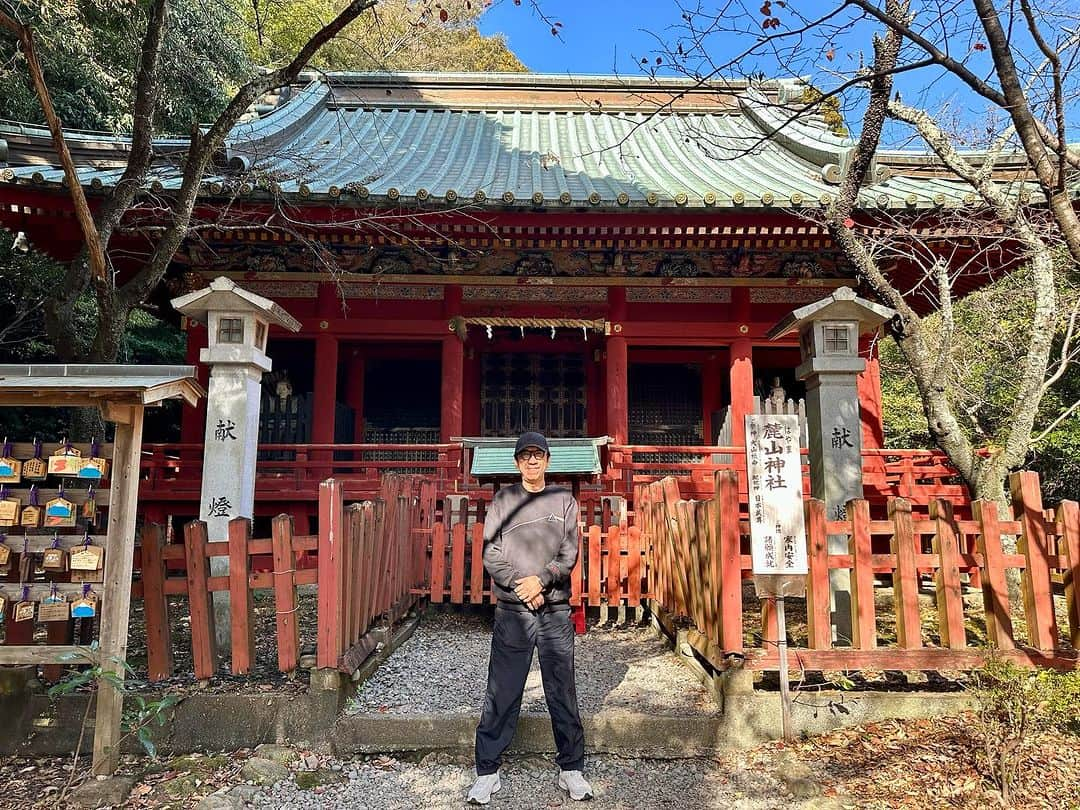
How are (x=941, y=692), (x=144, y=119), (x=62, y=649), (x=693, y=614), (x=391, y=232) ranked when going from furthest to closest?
(x=391, y=232) < (x=144, y=119) < (x=693, y=614) < (x=941, y=692) < (x=62, y=649)

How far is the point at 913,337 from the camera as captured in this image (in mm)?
5828

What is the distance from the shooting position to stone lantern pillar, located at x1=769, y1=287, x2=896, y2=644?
538 centimetres

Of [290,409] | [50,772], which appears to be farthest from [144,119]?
[290,409]

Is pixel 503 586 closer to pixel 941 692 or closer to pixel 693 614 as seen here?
pixel 693 614

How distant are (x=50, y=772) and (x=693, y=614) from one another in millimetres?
3743

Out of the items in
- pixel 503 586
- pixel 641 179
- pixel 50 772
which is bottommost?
pixel 50 772

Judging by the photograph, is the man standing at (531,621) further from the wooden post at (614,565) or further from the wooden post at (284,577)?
the wooden post at (614,565)

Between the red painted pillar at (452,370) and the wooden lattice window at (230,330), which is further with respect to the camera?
the red painted pillar at (452,370)

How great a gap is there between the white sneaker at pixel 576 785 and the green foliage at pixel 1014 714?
181cm

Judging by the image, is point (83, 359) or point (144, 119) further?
Answer: point (83, 359)

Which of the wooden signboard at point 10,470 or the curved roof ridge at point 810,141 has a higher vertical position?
the curved roof ridge at point 810,141

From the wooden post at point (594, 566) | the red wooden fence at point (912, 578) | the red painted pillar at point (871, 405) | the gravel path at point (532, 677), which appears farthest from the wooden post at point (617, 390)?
the red wooden fence at point (912, 578)

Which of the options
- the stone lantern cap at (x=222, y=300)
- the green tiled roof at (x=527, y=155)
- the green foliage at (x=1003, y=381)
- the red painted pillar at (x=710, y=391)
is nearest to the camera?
the stone lantern cap at (x=222, y=300)

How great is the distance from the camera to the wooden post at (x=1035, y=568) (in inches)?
152
